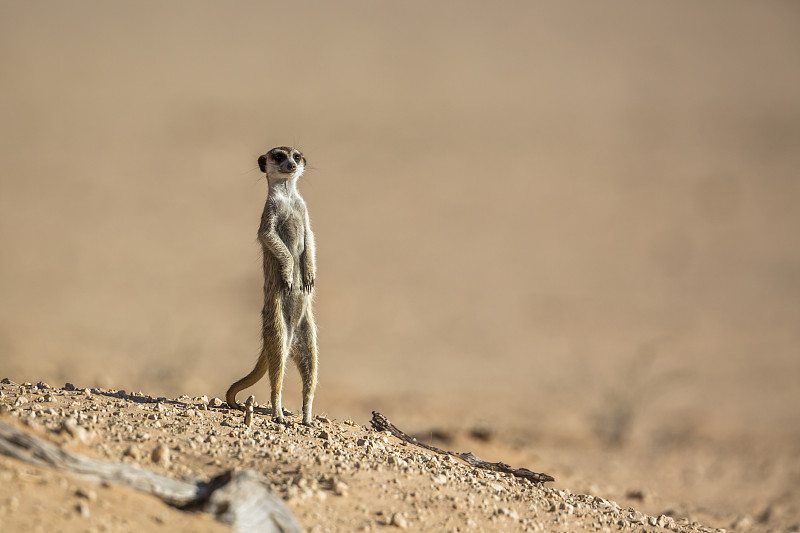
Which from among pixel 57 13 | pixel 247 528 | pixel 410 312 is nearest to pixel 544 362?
pixel 410 312

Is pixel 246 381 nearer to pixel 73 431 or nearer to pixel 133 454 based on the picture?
pixel 133 454

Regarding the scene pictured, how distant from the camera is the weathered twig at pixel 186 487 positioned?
12.9 ft

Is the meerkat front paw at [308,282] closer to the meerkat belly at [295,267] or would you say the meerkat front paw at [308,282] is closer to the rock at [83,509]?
the meerkat belly at [295,267]

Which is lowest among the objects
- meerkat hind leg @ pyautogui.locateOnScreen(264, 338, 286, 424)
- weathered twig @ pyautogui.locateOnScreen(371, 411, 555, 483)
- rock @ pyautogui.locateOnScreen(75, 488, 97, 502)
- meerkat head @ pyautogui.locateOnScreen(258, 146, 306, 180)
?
rock @ pyautogui.locateOnScreen(75, 488, 97, 502)

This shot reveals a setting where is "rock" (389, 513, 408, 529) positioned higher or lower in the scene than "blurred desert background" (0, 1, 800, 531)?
lower

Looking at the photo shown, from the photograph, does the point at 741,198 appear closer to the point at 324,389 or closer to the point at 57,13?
the point at 324,389

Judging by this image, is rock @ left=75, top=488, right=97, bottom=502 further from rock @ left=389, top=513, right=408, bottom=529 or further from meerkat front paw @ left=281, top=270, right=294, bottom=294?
meerkat front paw @ left=281, top=270, right=294, bottom=294

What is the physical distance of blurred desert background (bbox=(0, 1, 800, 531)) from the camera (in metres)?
14.8

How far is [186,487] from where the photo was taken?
4.17m

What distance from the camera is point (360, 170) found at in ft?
111

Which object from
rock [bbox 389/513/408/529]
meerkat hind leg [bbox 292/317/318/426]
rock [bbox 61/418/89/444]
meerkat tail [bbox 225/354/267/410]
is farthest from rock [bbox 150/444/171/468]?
meerkat hind leg [bbox 292/317/318/426]

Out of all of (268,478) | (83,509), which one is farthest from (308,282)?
(83,509)

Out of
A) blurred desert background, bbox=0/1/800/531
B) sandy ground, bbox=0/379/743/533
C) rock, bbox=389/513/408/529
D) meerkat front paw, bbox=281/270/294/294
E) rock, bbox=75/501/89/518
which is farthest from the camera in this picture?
blurred desert background, bbox=0/1/800/531

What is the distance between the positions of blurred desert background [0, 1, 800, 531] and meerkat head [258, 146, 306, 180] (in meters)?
1.32
